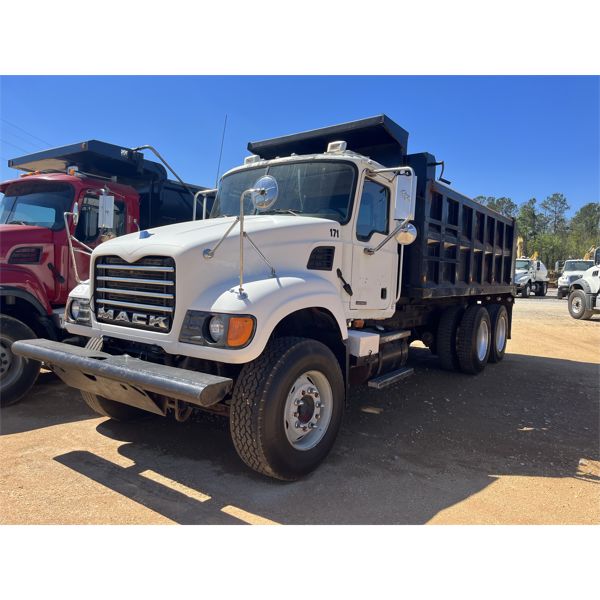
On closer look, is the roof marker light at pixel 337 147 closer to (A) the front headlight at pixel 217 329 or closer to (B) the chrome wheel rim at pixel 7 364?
(A) the front headlight at pixel 217 329

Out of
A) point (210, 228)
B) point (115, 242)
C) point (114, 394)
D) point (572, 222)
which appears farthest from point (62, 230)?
point (572, 222)

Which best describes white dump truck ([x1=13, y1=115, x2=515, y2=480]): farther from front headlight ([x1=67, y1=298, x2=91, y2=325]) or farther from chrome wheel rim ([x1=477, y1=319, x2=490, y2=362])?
chrome wheel rim ([x1=477, y1=319, x2=490, y2=362])

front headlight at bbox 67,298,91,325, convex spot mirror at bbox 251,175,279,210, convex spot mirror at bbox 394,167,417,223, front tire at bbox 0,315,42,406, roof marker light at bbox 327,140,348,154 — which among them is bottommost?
front tire at bbox 0,315,42,406

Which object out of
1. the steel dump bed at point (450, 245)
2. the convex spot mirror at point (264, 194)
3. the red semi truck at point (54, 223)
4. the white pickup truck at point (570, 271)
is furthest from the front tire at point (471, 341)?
the white pickup truck at point (570, 271)

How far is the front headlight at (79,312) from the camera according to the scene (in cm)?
409

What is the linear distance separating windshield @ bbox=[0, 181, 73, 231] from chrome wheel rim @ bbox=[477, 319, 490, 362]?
6409 millimetres

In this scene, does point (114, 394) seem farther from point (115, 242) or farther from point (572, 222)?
point (572, 222)

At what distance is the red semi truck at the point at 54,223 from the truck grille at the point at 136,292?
0.95m

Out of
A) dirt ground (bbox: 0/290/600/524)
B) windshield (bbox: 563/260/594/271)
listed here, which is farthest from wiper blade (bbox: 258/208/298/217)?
windshield (bbox: 563/260/594/271)

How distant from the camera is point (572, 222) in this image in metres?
80.9

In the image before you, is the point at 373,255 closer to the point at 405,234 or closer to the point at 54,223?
the point at 405,234

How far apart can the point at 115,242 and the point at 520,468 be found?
13.0ft

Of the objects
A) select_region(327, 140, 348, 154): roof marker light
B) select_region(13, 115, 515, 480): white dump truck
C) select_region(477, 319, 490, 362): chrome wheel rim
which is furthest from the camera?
select_region(477, 319, 490, 362): chrome wheel rim

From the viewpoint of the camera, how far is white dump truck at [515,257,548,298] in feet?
93.2
